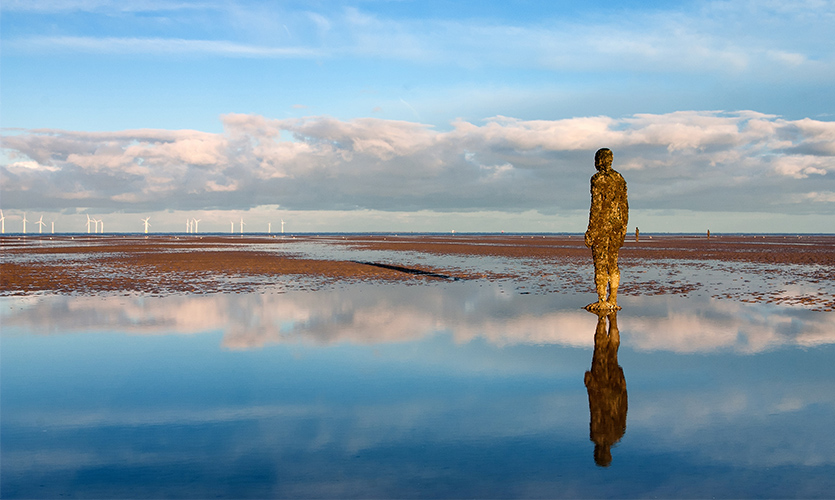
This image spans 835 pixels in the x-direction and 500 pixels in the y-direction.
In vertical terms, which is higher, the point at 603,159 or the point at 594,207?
the point at 603,159

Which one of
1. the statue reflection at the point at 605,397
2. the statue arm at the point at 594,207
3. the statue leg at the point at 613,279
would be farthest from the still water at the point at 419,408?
the statue arm at the point at 594,207

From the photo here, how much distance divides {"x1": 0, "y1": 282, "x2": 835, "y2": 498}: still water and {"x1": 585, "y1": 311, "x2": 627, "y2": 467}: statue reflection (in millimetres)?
43

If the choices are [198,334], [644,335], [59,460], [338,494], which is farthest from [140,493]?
[644,335]

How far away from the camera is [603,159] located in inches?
731

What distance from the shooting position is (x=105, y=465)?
6.71 m

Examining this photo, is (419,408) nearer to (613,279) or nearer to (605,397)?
(605,397)

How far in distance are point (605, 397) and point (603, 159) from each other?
11099 mm

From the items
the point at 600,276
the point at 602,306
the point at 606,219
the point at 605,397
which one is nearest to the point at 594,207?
the point at 606,219

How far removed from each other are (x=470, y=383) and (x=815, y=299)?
1819cm

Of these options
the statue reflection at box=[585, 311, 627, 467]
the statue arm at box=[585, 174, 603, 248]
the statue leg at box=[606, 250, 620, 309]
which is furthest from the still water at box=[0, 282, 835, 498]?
the statue arm at box=[585, 174, 603, 248]

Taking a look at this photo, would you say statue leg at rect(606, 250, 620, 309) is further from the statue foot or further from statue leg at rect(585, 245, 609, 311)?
statue leg at rect(585, 245, 609, 311)

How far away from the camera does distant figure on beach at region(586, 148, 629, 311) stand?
18.6 metres

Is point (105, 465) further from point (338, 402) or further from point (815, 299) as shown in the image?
point (815, 299)

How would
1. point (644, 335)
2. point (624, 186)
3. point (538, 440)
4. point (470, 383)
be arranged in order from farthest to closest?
1. point (624, 186)
2. point (644, 335)
3. point (470, 383)
4. point (538, 440)
